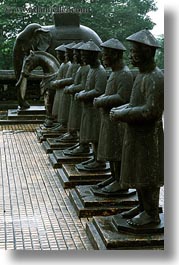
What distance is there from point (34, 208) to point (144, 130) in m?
1.46

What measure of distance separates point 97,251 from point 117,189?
118 centimetres

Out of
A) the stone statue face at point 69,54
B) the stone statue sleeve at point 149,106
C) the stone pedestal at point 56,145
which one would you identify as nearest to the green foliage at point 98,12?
the stone statue sleeve at point 149,106

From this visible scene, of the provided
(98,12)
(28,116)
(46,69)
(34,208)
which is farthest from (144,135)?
(28,116)

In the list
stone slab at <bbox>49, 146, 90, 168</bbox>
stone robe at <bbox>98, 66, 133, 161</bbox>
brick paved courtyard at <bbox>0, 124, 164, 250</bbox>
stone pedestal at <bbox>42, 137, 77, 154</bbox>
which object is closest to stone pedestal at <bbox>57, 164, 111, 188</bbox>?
brick paved courtyard at <bbox>0, 124, 164, 250</bbox>

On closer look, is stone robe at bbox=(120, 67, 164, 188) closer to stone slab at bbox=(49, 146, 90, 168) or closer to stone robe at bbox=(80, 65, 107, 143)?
stone robe at bbox=(80, 65, 107, 143)

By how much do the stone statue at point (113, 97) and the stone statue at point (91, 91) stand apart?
516 millimetres

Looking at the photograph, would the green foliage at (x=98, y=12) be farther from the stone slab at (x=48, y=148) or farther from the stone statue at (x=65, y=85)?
the stone slab at (x=48, y=148)

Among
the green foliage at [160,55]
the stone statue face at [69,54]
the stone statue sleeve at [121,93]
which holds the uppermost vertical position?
the green foliage at [160,55]

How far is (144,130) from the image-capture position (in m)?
3.88

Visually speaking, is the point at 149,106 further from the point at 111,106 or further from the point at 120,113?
the point at 111,106

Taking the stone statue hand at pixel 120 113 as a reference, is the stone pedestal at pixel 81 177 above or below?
below

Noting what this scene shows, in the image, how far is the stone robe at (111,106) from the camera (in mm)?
4391

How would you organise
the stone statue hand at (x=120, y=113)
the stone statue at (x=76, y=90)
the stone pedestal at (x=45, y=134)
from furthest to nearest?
the stone pedestal at (x=45, y=134)
the stone statue at (x=76, y=90)
the stone statue hand at (x=120, y=113)

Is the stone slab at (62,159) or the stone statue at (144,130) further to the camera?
the stone slab at (62,159)
